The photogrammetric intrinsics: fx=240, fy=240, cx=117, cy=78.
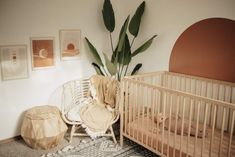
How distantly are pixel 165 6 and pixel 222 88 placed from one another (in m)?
1.33

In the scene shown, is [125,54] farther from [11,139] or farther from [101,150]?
[11,139]

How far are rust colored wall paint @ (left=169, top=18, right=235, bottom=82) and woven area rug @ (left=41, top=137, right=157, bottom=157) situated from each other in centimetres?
115

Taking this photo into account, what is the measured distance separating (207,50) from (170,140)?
1.14m

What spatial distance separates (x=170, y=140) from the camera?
2510mm

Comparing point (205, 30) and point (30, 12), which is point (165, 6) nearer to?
point (205, 30)

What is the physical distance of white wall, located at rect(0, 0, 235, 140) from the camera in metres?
2.88

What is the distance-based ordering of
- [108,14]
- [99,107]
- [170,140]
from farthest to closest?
1. [108,14]
2. [99,107]
3. [170,140]

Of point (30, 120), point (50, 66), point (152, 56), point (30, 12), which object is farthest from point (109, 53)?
point (30, 120)

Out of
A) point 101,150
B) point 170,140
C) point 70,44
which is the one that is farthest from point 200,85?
point 70,44

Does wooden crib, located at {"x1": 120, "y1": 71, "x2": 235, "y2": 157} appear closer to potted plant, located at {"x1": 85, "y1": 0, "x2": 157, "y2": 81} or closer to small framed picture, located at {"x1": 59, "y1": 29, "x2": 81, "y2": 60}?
potted plant, located at {"x1": 85, "y1": 0, "x2": 157, "y2": 81}

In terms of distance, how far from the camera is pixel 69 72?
3.56 meters

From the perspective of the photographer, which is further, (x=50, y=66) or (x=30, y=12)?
(x=50, y=66)

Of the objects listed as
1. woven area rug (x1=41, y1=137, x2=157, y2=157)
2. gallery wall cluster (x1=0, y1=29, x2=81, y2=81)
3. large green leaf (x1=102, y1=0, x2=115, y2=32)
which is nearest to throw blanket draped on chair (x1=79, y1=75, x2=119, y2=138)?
woven area rug (x1=41, y1=137, x2=157, y2=157)

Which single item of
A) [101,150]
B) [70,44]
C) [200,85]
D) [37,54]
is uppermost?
[70,44]
